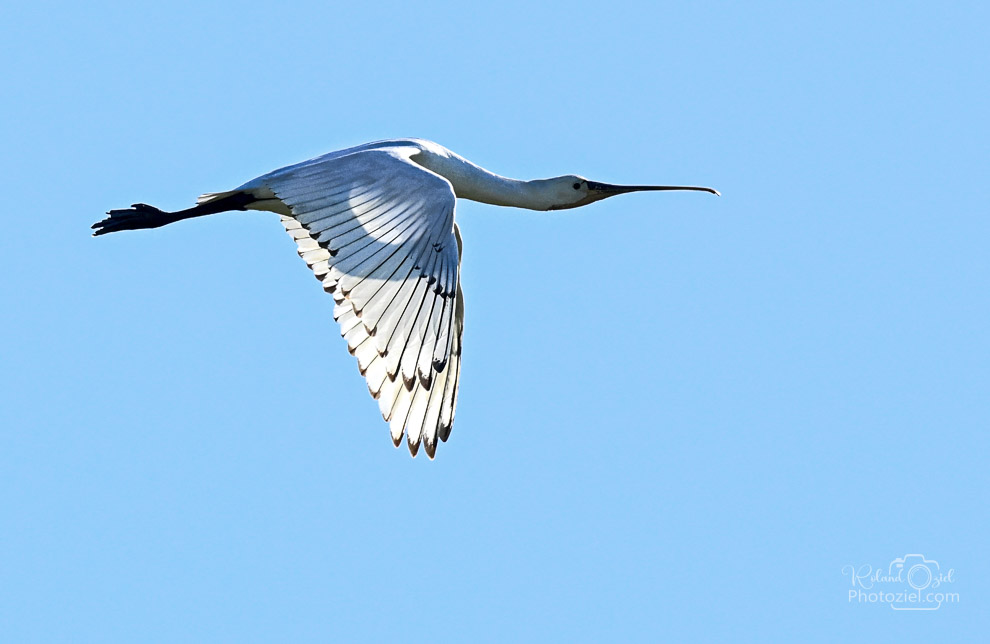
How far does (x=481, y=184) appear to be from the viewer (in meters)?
14.8

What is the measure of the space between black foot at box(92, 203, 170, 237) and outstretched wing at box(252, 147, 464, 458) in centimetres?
168

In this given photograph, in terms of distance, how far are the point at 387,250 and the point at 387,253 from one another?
23 millimetres

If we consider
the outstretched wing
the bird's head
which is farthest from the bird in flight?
the bird's head

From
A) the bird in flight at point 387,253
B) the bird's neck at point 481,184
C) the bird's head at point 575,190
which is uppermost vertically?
the bird's head at point 575,190

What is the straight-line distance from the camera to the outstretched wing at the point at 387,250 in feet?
40.3

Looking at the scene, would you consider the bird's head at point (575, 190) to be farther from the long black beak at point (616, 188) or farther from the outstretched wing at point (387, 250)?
the outstretched wing at point (387, 250)

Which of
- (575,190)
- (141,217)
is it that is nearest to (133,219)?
(141,217)

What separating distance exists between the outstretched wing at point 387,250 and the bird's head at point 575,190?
7.79ft

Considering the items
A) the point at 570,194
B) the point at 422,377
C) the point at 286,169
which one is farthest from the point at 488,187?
the point at 422,377

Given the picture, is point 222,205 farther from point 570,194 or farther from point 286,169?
point 570,194

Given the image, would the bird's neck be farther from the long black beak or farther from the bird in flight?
the long black beak

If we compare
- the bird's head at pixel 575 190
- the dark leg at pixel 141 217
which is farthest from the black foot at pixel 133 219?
the bird's head at pixel 575 190

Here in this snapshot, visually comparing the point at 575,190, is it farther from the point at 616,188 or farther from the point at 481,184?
the point at 481,184

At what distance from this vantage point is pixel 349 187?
42.2 ft
